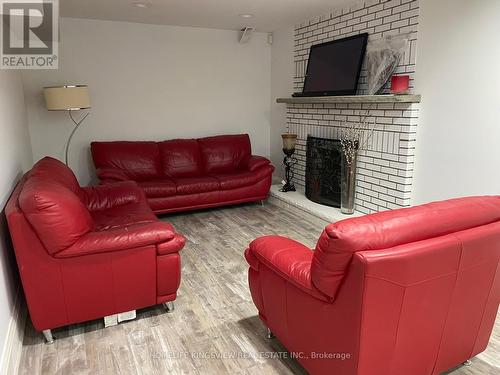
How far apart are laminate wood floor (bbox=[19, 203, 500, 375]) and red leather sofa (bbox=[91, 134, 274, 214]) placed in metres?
1.44

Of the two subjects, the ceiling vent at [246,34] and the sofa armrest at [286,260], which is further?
the ceiling vent at [246,34]

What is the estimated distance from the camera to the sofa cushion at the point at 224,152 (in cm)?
500

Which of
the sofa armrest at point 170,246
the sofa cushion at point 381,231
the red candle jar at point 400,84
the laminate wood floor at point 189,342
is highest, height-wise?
the red candle jar at point 400,84

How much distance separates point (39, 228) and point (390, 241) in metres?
1.68

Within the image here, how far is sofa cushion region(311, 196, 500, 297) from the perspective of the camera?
1.32 metres

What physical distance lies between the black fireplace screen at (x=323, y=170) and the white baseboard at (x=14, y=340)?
317 centimetres

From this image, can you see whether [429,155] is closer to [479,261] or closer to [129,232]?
[479,261]

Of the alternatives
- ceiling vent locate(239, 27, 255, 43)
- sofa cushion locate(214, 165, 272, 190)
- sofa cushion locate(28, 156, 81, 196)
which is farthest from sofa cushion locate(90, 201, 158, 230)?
ceiling vent locate(239, 27, 255, 43)

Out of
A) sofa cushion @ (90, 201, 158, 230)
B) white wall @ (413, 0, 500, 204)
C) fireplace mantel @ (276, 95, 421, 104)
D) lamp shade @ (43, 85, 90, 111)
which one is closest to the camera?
sofa cushion @ (90, 201, 158, 230)

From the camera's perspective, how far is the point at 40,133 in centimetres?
455

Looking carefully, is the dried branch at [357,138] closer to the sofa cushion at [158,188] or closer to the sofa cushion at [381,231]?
the sofa cushion at [158,188]

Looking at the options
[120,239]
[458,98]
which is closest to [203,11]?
[458,98]

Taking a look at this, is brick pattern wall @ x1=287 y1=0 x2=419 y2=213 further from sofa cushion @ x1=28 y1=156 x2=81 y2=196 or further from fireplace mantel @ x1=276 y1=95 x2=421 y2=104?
sofa cushion @ x1=28 y1=156 x2=81 y2=196

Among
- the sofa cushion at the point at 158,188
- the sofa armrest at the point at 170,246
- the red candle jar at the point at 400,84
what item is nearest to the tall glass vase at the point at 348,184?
the red candle jar at the point at 400,84
